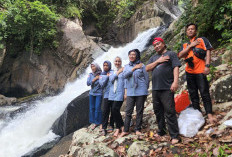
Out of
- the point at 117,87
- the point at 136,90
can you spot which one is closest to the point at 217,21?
the point at 136,90

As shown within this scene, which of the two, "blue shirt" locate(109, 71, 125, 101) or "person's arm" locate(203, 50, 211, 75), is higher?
"person's arm" locate(203, 50, 211, 75)

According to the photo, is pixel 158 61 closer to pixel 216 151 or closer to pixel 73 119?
pixel 216 151

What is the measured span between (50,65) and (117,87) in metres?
12.1

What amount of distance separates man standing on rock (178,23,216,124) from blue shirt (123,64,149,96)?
0.85 metres

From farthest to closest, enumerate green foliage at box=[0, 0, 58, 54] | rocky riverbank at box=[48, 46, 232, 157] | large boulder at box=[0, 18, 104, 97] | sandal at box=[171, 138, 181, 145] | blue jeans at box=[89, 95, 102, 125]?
large boulder at box=[0, 18, 104, 97]
green foliage at box=[0, 0, 58, 54]
blue jeans at box=[89, 95, 102, 125]
sandal at box=[171, 138, 181, 145]
rocky riverbank at box=[48, 46, 232, 157]

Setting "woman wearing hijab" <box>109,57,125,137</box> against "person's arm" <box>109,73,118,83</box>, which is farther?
"person's arm" <box>109,73,118,83</box>

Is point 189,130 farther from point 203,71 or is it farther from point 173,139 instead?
point 203,71

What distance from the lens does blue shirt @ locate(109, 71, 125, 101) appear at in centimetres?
405

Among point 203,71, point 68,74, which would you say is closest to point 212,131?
point 203,71

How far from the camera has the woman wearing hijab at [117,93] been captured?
4.05 m

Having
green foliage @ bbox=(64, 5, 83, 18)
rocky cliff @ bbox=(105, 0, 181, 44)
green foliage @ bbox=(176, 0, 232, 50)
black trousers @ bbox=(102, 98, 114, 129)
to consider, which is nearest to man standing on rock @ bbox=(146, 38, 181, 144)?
black trousers @ bbox=(102, 98, 114, 129)

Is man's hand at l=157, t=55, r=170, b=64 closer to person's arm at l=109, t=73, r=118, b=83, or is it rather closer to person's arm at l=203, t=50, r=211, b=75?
person's arm at l=203, t=50, r=211, b=75

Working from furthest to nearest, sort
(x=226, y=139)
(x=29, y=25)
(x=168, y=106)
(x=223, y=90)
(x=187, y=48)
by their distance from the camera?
(x=29, y=25)
(x=223, y=90)
(x=187, y=48)
(x=168, y=106)
(x=226, y=139)

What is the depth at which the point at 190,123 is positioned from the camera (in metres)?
3.09
